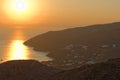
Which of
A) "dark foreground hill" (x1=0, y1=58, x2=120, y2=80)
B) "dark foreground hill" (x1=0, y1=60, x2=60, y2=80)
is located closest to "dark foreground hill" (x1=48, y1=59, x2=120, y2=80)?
"dark foreground hill" (x1=0, y1=58, x2=120, y2=80)

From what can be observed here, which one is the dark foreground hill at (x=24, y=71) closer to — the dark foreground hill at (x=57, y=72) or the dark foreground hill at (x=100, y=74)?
the dark foreground hill at (x=57, y=72)

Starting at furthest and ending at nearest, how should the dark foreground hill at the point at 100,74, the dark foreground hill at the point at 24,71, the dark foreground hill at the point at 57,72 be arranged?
the dark foreground hill at the point at 24,71 → the dark foreground hill at the point at 57,72 → the dark foreground hill at the point at 100,74

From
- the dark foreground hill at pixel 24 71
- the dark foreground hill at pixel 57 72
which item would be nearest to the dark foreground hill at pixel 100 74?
the dark foreground hill at pixel 57 72

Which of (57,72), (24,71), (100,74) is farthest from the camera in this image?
(24,71)

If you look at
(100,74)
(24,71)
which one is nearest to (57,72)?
(24,71)

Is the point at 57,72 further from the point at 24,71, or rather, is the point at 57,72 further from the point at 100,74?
the point at 100,74

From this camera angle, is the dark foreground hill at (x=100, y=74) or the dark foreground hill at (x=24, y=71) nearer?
the dark foreground hill at (x=100, y=74)

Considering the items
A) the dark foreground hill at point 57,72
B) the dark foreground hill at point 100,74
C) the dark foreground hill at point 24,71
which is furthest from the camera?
the dark foreground hill at point 24,71

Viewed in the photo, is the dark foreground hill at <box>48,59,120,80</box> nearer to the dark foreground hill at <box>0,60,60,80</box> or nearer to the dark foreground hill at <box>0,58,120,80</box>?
the dark foreground hill at <box>0,58,120,80</box>
